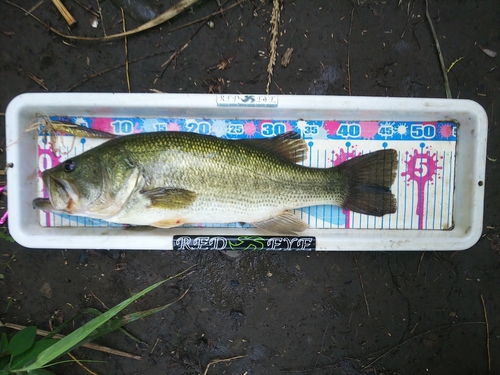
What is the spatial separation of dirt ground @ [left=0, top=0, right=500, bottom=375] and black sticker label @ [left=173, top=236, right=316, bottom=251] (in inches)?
11.0

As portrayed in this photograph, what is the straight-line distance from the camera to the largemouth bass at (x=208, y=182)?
5.79 feet

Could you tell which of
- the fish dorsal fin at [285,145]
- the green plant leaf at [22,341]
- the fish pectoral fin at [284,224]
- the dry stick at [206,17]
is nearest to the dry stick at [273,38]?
the dry stick at [206,17]

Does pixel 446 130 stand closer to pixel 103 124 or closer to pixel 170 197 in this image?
pixel 170 197

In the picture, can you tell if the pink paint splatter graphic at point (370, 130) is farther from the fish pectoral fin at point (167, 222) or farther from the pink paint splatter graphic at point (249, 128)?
the fish pectoral fin at point (167, 222)

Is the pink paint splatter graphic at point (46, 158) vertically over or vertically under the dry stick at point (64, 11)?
under

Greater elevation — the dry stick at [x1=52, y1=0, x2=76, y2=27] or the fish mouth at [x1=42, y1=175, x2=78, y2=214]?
the dry stick at [x1=52, y1=0, x2=76, y2=27]

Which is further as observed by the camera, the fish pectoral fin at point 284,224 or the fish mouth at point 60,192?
the fish pectoral fin at point 284,224

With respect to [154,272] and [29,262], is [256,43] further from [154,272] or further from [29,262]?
[29,262]

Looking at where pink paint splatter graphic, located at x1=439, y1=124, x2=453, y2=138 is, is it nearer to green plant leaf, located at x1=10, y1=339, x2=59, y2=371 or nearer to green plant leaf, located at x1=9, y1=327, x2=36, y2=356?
green plant leaf, located at x1=10, y1=339, x2=59, y2=371

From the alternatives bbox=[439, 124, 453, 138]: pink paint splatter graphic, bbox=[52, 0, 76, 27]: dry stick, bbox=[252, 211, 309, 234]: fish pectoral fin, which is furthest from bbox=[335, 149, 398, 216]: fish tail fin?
bbox=[52, 0, 76, 27]: dry stick

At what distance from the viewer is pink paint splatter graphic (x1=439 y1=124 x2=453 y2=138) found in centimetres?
216

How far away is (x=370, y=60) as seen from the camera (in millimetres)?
2244

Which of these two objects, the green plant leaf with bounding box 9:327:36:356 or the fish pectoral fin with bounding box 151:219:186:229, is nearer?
the fish pectoral fin with bounding box 151:219:186:229

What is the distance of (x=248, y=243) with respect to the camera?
2.05 m
